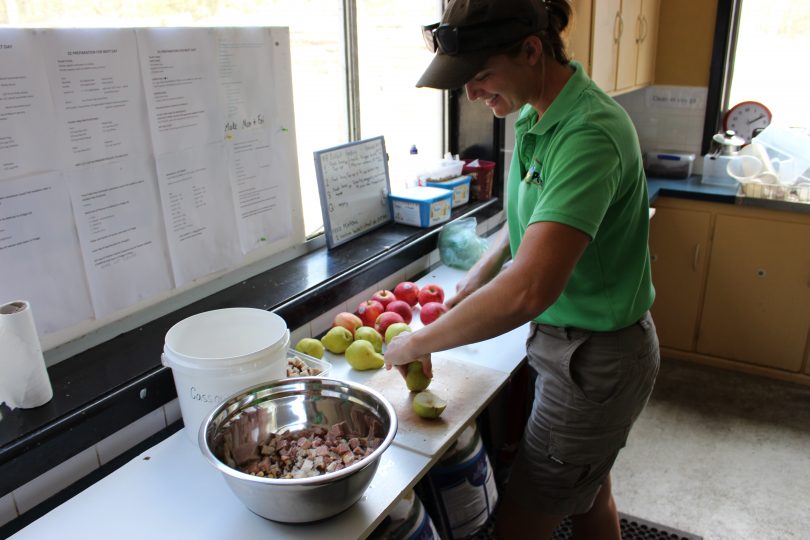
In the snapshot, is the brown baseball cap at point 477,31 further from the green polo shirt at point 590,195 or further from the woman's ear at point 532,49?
the green polo shirt at point 590,195

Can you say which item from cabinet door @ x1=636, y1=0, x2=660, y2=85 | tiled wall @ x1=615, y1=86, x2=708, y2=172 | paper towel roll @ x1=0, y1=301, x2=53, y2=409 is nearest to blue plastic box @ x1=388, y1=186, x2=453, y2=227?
paper towel roll @ x1=0, y1=301, x2=53, y2=409

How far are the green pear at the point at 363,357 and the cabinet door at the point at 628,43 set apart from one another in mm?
1875

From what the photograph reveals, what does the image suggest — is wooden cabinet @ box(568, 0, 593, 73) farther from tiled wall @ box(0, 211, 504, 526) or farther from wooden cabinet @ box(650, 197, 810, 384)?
tiled wall @ box(0, 211, 504, 526)

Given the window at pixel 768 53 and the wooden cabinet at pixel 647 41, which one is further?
the window at pixel 768 53

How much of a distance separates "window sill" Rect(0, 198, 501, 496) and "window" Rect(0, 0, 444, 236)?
265 millimetres

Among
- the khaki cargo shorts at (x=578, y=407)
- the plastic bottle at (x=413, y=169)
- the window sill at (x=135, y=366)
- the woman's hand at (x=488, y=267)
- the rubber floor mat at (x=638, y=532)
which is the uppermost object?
the plastic bottle at (x=413, y=169)

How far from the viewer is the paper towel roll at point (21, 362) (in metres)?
1.24

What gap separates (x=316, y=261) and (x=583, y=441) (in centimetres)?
95

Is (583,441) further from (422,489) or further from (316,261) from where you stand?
(316,261)

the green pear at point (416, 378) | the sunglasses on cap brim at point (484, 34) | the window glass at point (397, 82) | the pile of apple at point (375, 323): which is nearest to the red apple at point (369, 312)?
the pile of apple at point (375, 323)

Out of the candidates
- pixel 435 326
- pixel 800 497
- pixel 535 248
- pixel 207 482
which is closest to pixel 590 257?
pixel 535 248

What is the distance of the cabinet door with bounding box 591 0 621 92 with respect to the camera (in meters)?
2.59

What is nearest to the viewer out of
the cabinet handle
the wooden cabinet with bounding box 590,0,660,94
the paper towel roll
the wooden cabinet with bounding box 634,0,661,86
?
the paper towel roll

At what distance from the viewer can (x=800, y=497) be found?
98.0 inches
